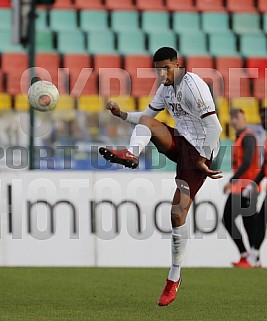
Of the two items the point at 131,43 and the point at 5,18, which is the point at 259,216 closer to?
the point at 131,43

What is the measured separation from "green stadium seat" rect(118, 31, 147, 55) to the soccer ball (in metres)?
11.4

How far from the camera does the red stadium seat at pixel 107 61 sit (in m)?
19.5

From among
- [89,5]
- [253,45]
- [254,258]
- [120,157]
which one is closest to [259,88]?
[253,45]

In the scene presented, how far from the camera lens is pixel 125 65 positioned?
19.6 metres

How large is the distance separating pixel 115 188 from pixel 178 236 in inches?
Result: 197

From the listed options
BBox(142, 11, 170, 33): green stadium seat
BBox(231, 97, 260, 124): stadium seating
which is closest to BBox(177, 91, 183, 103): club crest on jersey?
BBox(231, 97, 260, 124): stadium seating

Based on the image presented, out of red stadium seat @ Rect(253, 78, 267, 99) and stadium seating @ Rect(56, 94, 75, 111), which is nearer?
stadium seating @ Rect(56, 94, 75, 111)

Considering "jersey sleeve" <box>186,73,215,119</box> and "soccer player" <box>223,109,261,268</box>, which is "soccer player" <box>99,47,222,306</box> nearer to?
"jersey sleeve" <box>186,73,215,119</box>

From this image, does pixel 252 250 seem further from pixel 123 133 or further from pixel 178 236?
pixel 178 236

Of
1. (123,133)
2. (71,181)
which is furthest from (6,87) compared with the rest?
(71,181)

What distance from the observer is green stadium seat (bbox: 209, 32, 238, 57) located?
68.7 ft

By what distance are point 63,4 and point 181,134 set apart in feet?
42.6

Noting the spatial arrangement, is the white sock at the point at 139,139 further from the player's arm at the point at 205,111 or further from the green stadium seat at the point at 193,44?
the green stadium seat at the point at 193,44
